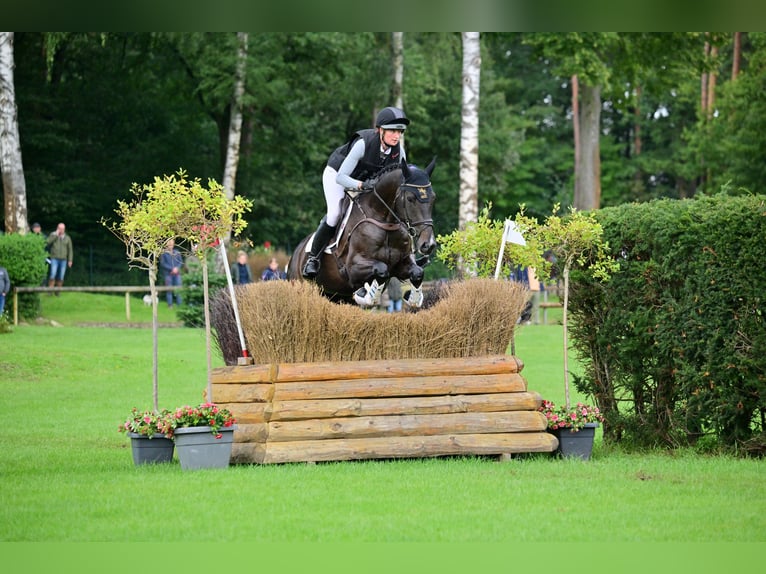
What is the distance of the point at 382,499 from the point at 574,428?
9.24 feet

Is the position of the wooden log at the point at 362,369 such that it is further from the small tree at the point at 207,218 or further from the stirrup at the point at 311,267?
the stirrup at the point at 311,267

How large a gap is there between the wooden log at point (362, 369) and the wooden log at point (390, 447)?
587mm

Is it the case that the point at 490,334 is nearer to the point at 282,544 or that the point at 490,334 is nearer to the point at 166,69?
the point at 282,544

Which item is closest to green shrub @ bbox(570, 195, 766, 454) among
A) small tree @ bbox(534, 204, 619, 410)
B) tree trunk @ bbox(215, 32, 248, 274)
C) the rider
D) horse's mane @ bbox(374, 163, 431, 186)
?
small tree @ bbox(534, 204, 619, 410)

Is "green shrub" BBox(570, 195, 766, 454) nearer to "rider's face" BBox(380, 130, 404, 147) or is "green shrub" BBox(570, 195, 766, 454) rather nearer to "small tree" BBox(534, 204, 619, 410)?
"small tree" BBox(534, 204, 619, 410)

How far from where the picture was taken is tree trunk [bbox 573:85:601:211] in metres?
36.0

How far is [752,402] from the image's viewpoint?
33.1 ft

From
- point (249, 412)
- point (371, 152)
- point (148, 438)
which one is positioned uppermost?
point (371, 152)

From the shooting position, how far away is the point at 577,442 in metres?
10.5

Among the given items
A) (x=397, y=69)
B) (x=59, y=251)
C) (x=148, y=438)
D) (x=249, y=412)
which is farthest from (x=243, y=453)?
(x=397, y=69)

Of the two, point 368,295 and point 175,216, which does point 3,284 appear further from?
point 175,216

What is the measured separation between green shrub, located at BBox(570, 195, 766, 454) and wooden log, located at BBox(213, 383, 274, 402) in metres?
3.31
